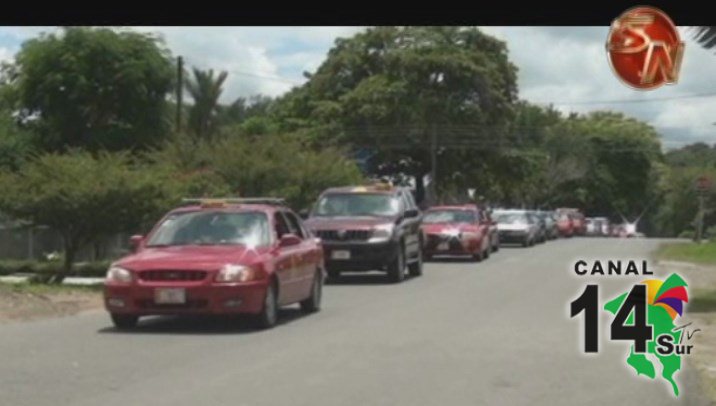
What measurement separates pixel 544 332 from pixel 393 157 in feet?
147

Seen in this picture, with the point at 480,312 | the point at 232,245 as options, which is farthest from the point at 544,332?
the point at 232,245

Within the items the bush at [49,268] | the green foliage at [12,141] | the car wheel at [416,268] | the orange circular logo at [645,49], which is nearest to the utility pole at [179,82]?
the green foliage at [12,141]

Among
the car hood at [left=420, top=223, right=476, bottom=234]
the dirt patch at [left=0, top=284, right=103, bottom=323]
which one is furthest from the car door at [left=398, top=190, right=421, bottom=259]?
the car hood at [left=420, top=223, right=476, bottom=234]

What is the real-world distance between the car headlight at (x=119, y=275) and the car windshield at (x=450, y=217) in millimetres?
19533

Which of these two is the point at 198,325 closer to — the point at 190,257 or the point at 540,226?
the point at 190,257

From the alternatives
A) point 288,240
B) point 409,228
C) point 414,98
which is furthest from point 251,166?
point 414,98

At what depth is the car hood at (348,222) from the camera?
23141 mm

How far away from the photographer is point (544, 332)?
14.6 meters

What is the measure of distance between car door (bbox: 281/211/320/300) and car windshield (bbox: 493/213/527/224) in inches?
1111

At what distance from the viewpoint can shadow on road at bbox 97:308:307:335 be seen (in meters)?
14.5

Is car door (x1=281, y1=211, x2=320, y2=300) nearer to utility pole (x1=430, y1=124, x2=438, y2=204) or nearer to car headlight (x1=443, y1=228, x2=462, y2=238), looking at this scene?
car headlight (x1=443, y1=228, x2=462, y2=238)

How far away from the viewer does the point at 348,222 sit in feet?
76.7

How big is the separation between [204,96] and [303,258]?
35.0m

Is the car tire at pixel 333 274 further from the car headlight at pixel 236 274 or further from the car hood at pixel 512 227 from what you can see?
the car hood at pixel 512 227
